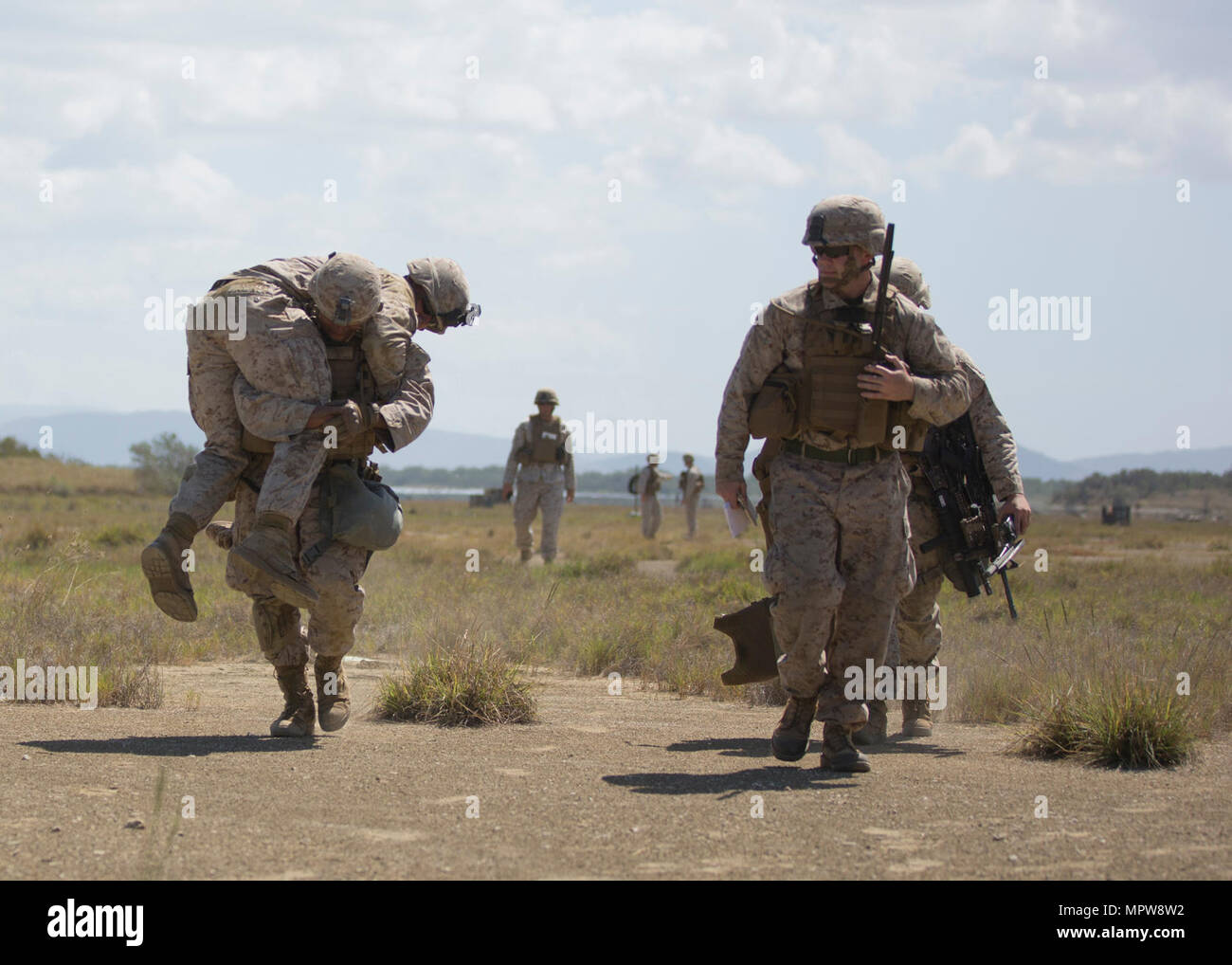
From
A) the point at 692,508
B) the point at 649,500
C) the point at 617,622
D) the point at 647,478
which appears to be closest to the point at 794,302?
the point at 617,622

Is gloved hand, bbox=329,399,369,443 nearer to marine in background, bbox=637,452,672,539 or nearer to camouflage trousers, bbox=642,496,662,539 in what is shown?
marine in background, bbox=637,452,672,539

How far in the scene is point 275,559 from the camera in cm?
604

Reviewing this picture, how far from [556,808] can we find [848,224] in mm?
2619

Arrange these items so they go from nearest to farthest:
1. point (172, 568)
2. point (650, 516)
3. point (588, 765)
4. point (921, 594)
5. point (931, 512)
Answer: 1. point (588, 765)
2. point (172, 568)
3. point (921, 594)
4. point (931, 512)
5. point (650, 516)

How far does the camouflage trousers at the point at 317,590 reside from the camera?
6.28 m

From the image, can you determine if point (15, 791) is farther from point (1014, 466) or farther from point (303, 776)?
point (1014, 466)

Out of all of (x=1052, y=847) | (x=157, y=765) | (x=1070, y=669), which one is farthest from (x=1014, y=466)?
(x=157, y=765)

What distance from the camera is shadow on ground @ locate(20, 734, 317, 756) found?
19.3 feet

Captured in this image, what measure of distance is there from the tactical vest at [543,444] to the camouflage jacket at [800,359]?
39.6ft

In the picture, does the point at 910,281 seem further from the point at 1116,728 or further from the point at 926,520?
the point at 1116,728

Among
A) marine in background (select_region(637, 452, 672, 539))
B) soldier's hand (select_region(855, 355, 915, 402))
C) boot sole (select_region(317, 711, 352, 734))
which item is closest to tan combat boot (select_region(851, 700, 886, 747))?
soldier's hand (select_region(855, 355, 915, 402))

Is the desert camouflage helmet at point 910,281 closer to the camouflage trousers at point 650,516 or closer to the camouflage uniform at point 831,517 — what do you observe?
the camouflage uniform at point 831,517

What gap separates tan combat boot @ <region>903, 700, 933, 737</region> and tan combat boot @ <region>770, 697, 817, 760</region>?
4.81ft
